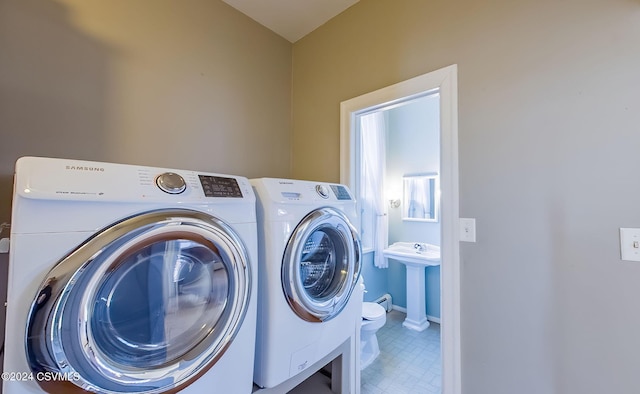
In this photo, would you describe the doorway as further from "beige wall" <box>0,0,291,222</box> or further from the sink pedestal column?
the sink pedestal column

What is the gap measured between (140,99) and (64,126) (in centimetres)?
38

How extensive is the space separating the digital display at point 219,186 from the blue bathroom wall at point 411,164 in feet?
8.40

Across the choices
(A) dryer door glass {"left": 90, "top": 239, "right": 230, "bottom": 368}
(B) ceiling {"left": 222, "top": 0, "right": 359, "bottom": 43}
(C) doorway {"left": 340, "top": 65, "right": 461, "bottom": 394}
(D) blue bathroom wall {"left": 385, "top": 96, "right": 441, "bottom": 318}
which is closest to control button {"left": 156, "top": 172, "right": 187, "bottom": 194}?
(A) dryer door glass {"left": 90, "top": 239, "right": 230, "bottom": 368}

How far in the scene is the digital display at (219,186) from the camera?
99cm

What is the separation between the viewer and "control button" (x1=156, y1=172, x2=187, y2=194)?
2.89 feet

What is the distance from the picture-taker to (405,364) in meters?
2.21

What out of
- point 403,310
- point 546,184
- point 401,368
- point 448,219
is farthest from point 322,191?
point 403,310

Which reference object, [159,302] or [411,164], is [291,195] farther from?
[411,164]

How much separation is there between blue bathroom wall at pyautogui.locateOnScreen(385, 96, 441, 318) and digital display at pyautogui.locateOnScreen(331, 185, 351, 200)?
1.88m

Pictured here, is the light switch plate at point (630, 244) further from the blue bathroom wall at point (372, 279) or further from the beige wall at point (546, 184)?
the blue bathroom wall at point (372, 279)

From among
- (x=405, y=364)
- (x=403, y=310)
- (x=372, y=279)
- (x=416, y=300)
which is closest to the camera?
(x=405, y=364)

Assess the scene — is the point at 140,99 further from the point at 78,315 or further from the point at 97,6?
the point at 78,315

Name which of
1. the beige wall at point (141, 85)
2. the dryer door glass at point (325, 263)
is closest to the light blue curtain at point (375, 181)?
the beige wall at point (141, 85)

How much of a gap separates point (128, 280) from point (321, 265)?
896 millimetres
